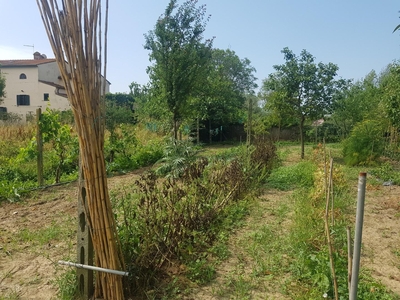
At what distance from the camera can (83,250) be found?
224 cm

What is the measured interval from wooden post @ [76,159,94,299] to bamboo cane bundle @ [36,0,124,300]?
0.36ft

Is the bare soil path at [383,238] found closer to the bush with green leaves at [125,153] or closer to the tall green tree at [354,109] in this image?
the bush with green leaves at [125,153]

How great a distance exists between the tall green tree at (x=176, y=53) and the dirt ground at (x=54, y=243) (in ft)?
15.1

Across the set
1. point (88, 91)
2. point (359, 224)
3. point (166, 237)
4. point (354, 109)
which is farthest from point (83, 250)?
point (354, 109)

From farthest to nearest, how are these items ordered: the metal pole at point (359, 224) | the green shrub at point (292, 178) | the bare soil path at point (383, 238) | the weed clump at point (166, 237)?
the green shrub at point (292, 178) → the bare soil path at point (383, 238) → the weed clump at point (166, 237) → the metal pole at point (359, 224)

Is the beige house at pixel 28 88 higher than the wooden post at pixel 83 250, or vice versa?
the beige house at pixel 28 88

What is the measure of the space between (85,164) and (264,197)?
4428 millimetres

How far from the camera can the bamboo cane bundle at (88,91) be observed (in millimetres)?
1817

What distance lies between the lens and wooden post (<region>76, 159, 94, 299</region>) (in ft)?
7.07

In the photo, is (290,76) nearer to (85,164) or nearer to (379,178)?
(379,178)

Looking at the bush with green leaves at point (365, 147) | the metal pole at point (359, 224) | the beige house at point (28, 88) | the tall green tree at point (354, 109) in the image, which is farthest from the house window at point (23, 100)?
the metal pole at point (359, 224)

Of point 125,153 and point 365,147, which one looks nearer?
point 125,153

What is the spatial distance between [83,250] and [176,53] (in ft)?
25.5

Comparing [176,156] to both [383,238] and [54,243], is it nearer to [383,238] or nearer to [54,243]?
[54,243]
